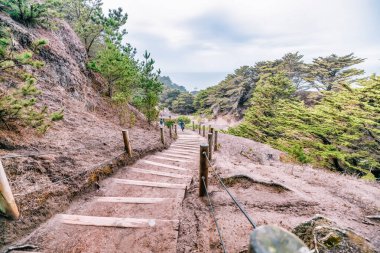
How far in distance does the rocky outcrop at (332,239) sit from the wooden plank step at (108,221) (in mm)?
1889

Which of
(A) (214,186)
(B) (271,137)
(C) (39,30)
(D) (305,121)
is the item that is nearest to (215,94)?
(B) (271,137)

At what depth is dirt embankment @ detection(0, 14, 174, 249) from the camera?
3.16m

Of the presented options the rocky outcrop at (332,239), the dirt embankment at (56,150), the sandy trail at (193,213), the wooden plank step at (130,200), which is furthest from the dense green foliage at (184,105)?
the rocky outcrop at (332,239)

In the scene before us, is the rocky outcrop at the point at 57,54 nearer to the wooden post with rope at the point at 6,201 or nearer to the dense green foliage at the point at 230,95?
the wooden post with rope at the point at 6,201

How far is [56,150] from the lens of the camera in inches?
178

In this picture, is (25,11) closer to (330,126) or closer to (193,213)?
(193,213)

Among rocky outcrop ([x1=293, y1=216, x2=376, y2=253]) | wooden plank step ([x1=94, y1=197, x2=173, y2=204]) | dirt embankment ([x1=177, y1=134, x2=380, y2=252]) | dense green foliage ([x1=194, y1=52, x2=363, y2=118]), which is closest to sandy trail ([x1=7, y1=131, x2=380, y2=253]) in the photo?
dirt embankment ([x1=177, y1=134, x2=380, y2=252])

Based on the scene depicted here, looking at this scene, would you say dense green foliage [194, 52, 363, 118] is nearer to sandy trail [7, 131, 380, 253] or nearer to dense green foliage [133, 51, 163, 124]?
dense green foliage [133, 51, 163, 124]

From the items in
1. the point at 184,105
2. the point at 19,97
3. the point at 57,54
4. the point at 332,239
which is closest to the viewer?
the point at 332,239

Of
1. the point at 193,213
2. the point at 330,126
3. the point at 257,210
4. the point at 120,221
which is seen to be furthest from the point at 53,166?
the point at 330,126

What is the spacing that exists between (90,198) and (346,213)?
521 centimetres

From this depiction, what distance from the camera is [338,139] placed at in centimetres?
1080

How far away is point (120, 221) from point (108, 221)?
0.68 feet

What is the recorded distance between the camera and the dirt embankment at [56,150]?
3160 mm
